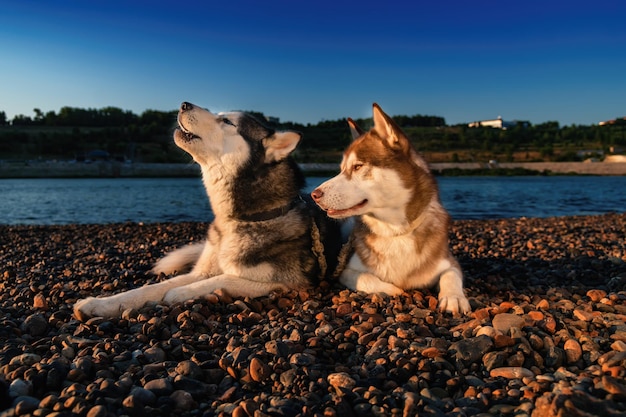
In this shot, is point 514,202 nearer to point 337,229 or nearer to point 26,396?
point 337,229

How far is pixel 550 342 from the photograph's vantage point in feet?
10.2

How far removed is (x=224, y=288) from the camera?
466 cm

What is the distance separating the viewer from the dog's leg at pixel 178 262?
19.9 feet

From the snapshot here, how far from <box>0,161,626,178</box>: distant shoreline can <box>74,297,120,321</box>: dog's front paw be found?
2281 inches

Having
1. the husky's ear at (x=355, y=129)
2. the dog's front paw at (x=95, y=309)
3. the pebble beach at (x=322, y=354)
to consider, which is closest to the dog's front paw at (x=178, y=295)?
the pebble beach at (x=322, y=354)

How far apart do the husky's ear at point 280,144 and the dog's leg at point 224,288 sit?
4.30ft

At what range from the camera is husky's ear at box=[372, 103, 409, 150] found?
4453mm

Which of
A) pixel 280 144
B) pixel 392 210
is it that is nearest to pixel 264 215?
pixel 280 144

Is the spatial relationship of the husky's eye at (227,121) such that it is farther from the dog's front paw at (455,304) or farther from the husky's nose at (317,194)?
the dog's front paw at (455,304)

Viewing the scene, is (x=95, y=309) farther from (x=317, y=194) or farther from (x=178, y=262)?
(x=317, y=194)

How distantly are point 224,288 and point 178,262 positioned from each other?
167 cm

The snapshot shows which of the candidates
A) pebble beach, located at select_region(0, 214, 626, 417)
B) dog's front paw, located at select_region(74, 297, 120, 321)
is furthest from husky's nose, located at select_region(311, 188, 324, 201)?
dog's front paw, located at select_region(74, 297, 120, 321)

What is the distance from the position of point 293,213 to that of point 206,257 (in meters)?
1.11

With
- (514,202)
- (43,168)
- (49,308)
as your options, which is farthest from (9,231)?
(43,168)
